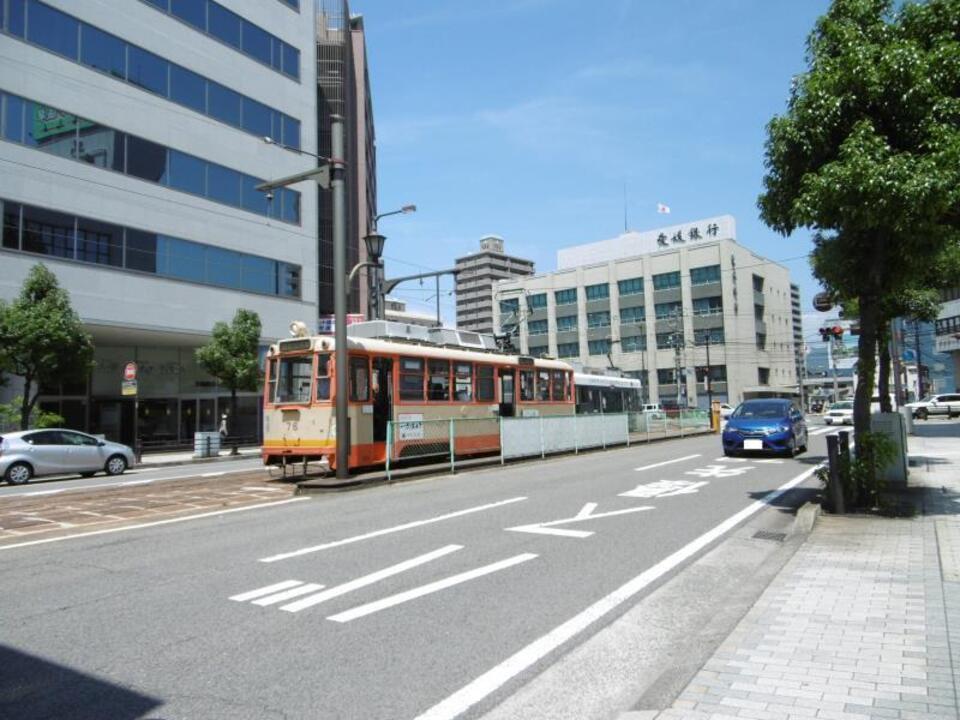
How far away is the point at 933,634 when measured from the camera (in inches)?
180

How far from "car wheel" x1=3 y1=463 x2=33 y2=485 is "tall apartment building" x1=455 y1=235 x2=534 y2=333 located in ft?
355

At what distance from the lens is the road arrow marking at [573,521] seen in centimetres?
872

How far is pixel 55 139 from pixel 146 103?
15.2 ft

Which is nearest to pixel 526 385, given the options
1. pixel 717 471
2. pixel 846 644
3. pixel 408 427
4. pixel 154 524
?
pixel 408 427

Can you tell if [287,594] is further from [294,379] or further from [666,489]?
[294,379]

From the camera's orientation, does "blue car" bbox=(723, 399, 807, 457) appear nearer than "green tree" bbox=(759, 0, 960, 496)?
No

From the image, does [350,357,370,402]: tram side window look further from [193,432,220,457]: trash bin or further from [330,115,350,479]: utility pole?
[193,432,220,457]: trash bin

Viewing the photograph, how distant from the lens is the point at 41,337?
21844 mm

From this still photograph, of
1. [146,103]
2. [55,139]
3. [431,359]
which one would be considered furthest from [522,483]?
[146,103]

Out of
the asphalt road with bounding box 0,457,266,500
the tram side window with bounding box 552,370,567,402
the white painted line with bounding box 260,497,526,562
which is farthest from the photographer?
the tram side window with bounding box 552,370,567,402

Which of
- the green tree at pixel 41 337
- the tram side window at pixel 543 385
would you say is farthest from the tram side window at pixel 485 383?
the green tree at pixel 41 337

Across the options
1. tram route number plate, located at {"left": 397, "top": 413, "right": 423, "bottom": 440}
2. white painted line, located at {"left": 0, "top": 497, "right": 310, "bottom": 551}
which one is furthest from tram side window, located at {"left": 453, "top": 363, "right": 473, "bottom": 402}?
white painted line, located at {"left": 0, "top": 497, "right": 310, "bottom": 551}

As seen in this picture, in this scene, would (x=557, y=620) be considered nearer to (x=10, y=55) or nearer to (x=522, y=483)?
(x=522, y=483)

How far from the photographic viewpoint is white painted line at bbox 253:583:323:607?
5859 millimetres
